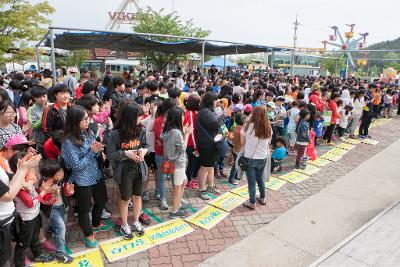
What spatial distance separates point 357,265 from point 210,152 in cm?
247

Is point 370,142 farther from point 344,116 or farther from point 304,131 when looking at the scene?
point 304,131

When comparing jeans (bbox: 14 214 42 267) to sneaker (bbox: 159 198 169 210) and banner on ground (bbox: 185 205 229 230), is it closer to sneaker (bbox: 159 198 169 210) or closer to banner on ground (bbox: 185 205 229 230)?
sneaker (bbox: 159 198 169 210)

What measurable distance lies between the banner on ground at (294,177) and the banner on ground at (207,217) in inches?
81.5

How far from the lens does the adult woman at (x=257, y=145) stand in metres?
4.40

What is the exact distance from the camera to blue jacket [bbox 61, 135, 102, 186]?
127 inches

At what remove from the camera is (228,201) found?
505 cm

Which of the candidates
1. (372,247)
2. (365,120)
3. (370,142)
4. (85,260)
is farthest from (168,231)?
(365,120)

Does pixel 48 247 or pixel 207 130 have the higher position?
pixel 207 130

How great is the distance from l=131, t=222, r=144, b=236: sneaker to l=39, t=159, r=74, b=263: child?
0.85 m

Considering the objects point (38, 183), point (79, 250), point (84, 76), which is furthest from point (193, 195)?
point (84, 76)

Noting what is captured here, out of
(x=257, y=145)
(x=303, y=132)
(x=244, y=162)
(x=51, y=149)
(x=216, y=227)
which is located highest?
(x=51, y=149)

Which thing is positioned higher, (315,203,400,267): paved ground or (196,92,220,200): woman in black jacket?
(196,92,220,200): woman in black jacket

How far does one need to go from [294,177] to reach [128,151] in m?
4.08

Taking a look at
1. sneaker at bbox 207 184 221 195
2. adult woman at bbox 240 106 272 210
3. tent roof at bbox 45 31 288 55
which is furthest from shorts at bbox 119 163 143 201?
tent roof at bbox 45 31 288 55
